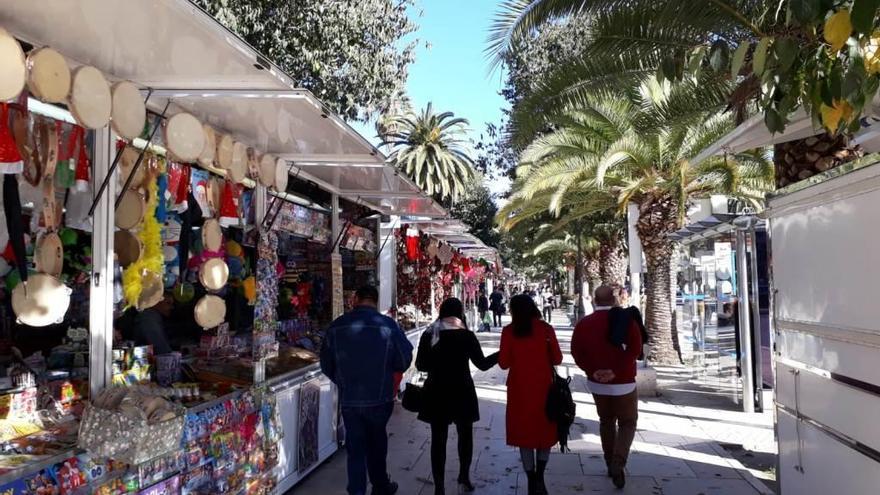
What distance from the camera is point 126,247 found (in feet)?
13.0

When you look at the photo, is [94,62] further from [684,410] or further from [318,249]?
[684,410]

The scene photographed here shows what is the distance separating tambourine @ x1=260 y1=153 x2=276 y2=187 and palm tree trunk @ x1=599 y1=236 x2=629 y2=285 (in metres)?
19.9

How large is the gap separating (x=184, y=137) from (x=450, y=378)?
2.61 metres

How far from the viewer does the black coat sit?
5355 mm

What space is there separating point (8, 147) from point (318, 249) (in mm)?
4892

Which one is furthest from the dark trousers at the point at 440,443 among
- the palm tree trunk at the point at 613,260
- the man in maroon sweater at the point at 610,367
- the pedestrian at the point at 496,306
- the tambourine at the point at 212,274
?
the pedestrian at the point at 496,306

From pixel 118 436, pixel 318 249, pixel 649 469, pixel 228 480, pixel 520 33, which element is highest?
pixel 520 33

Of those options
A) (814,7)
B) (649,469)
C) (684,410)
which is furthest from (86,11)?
(684,410)

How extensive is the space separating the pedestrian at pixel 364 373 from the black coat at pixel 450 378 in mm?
421

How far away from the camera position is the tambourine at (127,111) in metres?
3.51

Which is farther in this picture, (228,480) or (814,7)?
(228,480)

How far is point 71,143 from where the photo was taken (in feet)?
11.4

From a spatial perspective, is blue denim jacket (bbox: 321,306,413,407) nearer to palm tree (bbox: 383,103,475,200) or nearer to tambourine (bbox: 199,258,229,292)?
tambourine (bbox: 199,258,229,292)

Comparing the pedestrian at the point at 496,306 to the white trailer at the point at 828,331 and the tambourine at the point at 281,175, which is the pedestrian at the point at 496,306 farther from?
the white trailer at the point at 828,331
